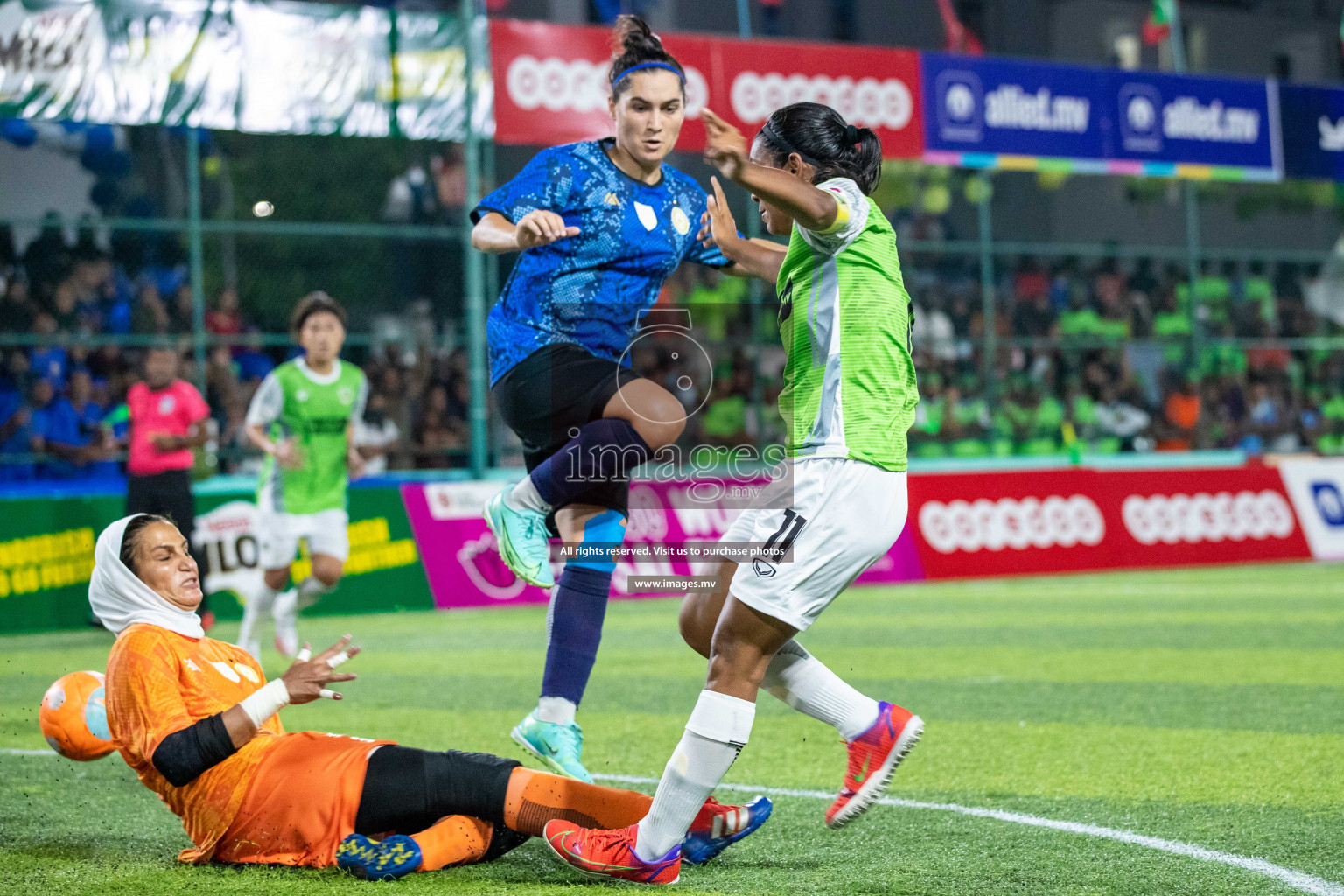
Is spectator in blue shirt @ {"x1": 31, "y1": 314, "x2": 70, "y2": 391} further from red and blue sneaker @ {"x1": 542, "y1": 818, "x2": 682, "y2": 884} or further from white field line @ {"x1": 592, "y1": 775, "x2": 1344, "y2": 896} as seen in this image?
red and blue sneaker @ {"x1": 542, "y1": 818, "x2": 682, "y2": 884}

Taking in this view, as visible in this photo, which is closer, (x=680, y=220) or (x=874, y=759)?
(x=874, y=759)

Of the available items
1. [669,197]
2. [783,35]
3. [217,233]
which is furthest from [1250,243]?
[669,197]

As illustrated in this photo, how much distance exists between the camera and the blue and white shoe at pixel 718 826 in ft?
12.6

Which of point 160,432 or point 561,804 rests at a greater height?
point 160,432

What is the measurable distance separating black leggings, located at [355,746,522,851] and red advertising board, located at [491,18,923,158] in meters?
9.49

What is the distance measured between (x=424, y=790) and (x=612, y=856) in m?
0.52

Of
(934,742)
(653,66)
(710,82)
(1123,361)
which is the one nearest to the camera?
(653,66)

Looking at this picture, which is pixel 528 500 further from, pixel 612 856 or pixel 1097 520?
pixel 1097 520

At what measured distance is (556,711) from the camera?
4.32 meters

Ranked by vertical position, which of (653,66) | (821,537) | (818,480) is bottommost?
(821,537)

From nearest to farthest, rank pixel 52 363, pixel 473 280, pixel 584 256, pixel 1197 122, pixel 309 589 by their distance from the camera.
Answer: pixel 584 256 → pixel 309 589 → pixel 52 363 → pixel 473 280 → pixel 1197 122

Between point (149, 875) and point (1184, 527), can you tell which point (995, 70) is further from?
point (149, 875)

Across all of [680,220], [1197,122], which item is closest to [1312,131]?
[1197,122]

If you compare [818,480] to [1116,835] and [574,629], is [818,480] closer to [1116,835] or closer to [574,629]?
[574,629]
